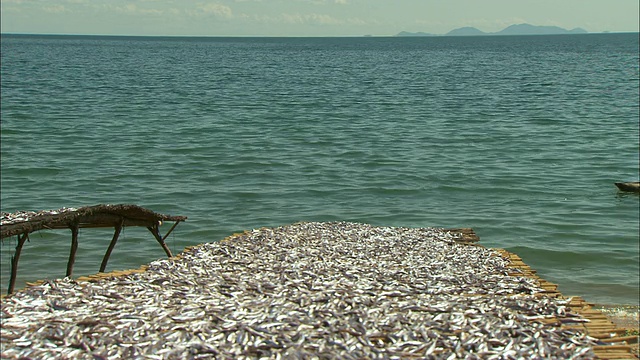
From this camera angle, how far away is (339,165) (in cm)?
3416

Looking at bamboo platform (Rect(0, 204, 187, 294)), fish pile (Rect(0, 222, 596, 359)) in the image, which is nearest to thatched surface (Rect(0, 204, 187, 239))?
bamboo platform (Rect(0, 204, 187, 294))

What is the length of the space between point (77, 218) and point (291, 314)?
601cm

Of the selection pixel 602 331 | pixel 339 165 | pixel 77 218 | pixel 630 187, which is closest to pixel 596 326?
pixel 602 331

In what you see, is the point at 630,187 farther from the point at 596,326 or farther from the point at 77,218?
the point at 77,218

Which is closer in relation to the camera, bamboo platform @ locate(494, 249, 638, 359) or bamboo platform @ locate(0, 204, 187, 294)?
bamboo platform @ locate(494, 249, 638, 359)

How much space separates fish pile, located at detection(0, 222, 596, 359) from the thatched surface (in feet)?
5.98

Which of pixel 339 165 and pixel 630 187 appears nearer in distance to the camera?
pixel 630 187

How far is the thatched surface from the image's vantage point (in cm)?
1291

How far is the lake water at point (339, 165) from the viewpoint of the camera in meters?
22.7

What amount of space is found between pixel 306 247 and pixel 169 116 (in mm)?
36131

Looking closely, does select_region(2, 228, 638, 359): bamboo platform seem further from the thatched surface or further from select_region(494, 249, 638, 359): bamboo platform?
the thatched surface

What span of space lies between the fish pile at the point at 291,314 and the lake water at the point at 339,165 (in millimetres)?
7064

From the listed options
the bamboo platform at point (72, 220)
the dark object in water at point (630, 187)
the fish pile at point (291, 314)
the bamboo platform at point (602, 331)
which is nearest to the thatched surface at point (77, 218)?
the bamboo platform at point (72, 220)

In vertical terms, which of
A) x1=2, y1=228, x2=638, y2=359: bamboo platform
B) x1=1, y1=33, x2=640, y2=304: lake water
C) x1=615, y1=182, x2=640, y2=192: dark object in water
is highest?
x1=2, y1=228, x2=638, y2=359: bamboo platform
